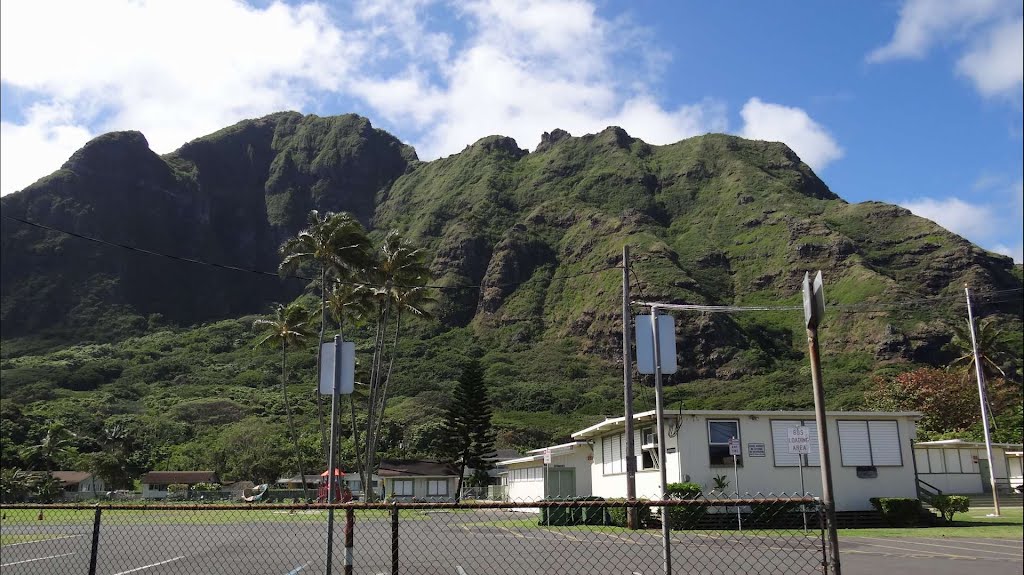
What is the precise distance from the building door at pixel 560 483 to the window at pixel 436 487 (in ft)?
115

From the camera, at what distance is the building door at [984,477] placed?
37.5 metres

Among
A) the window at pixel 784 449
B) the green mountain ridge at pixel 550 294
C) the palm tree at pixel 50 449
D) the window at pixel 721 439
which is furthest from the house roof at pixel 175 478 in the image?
the window at pixel 784 449

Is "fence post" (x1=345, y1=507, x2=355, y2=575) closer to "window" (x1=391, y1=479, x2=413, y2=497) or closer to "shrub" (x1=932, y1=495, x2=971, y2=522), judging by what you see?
"shrub" (x1=932, y1=495, x2=971, y2=522)

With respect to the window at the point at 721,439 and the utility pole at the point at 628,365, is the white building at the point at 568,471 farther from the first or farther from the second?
the utility pole at the point at 628,365

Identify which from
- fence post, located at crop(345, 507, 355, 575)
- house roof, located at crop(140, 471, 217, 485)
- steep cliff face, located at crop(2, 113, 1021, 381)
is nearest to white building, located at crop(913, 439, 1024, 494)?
fence post, located at crop(345, 507, 355, 575)

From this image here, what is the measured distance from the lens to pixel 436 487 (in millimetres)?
69875

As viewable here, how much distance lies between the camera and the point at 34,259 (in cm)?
17262

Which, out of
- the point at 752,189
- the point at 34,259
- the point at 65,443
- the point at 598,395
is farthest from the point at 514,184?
the point at 65,443

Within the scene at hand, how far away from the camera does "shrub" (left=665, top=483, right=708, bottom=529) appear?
2256cm

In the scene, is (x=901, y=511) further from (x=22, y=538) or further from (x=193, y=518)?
(x=193, y=518)

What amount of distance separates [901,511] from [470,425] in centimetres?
4048

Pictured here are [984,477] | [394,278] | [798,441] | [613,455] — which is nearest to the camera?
[798,441]

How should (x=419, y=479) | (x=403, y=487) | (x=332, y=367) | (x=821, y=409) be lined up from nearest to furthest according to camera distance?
(x=821, y=409) < (x=332, y=367) < (x=403, y=487) < (x=419, y=479)

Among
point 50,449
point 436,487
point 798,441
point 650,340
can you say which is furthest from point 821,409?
point 50,449
